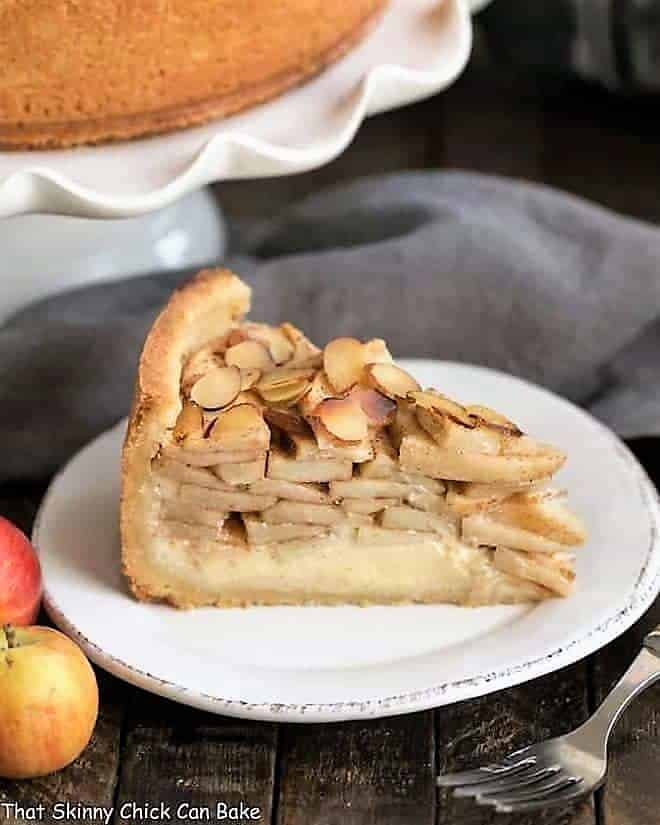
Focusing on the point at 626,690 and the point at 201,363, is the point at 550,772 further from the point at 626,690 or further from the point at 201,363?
the point at 201,363

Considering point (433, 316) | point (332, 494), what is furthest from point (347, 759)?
point (433, 316)

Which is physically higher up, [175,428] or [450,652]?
[175,428]

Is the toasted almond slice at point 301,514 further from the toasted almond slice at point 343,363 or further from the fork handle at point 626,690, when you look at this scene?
the fork handle at point 626,690

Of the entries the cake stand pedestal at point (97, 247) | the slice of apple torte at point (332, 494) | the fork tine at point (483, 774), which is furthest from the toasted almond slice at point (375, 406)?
the cake stand pedestal at point (97, 247)

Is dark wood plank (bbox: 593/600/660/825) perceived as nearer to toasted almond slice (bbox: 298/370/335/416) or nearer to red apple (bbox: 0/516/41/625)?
toasted almond slice (bbox: 298/370/335/416)

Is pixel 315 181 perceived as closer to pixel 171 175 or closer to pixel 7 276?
pixel 7 276

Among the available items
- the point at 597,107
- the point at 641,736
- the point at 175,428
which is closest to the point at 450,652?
the point at 641,736

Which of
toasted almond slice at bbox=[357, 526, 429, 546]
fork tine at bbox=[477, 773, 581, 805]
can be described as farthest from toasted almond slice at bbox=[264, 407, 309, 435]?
fork tine at bbox=[477, 773, 581, 805]
